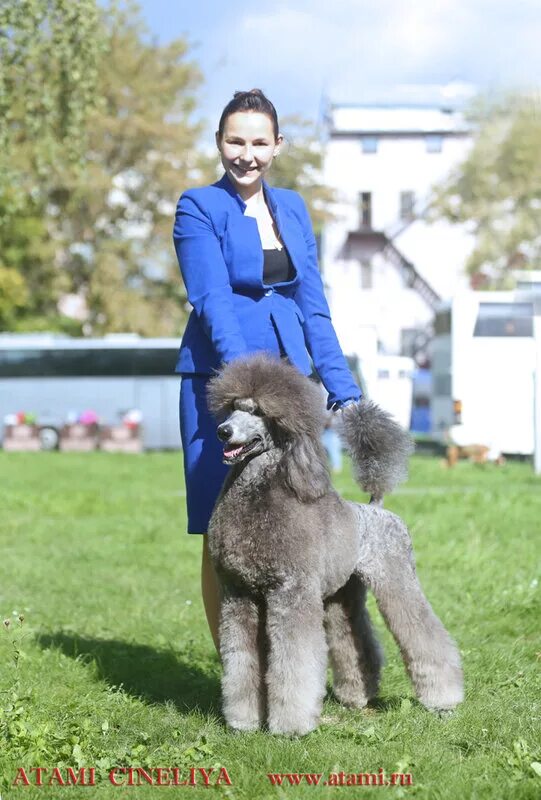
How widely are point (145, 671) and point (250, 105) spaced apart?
290cm

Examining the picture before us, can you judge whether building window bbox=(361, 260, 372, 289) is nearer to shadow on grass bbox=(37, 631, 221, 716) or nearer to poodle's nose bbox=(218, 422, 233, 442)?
shadow on grass bbox=(37, 631, 221, 716)

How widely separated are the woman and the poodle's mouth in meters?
0.59

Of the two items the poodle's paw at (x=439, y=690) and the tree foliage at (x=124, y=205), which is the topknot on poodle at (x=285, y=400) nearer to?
the poodle's paw at (x=439, y=690)

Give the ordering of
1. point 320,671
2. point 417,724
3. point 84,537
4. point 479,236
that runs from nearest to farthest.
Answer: point 320,671 → point 417,724 → point 84,537 → point 479,236

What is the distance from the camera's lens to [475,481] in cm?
1758

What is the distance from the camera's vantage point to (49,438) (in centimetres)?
3372

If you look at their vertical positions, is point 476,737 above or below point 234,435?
below

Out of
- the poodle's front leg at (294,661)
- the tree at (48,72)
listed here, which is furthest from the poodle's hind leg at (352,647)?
the tree at (48,72)

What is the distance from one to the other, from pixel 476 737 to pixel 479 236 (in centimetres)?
3957

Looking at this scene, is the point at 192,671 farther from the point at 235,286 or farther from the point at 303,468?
the point at 235,286

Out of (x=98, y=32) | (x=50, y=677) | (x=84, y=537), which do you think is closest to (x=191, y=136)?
(x=98, y=32)

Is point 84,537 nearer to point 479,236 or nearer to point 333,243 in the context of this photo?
point 479,236

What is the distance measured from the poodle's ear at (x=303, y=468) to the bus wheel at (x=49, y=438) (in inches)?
1170

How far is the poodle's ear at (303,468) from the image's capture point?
4.38 m
